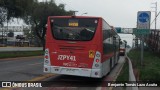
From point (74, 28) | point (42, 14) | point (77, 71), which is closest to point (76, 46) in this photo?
point (74, 28)

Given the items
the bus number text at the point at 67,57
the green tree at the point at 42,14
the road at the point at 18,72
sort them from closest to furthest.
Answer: the bus number text at the point at 67,57 < the road at the point at 18,72 < the green tree at the point at 42,14

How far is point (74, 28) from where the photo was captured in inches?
641

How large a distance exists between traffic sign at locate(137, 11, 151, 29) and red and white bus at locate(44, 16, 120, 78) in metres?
8.77

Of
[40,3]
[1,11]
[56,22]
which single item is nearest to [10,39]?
[40,3]

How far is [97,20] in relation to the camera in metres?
16.1

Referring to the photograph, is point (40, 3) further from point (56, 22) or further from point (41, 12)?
point (56, 22)

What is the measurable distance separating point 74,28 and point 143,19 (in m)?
9.71

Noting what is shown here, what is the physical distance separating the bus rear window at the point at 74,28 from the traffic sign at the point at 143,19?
9.31 m

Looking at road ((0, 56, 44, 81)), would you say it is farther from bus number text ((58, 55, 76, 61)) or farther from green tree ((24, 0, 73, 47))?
green tree ((24, 0, 73, 47))

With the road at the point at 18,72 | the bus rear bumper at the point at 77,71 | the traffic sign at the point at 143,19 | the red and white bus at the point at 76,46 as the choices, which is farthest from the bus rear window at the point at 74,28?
the traffic sign at the point at 143,19

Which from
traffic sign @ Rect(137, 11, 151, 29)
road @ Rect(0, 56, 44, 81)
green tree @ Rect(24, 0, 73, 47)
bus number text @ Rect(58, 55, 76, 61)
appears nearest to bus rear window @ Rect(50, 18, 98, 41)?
bus number text @ Rect(58, 55, 76, 61)

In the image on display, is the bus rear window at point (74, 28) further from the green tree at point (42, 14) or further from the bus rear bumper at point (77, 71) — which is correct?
the green tree at point (42, 14)

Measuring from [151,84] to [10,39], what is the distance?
11471 cm

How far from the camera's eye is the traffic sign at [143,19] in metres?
24.8
